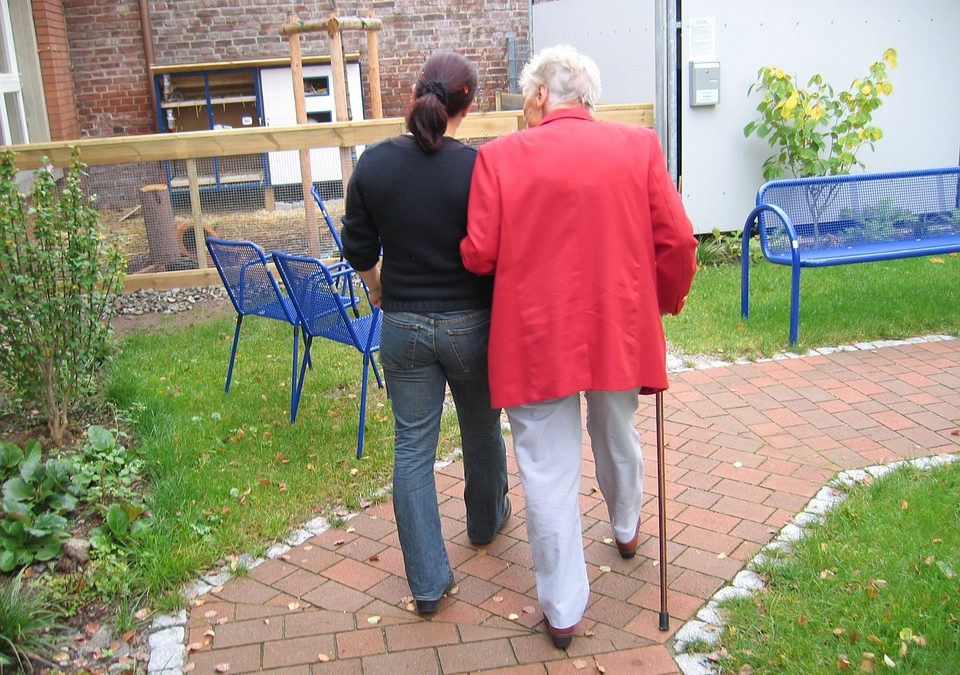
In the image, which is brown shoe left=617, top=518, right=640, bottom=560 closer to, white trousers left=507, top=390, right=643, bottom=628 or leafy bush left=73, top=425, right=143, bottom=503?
white trousers left=507, top=390, right=643, bottom=628

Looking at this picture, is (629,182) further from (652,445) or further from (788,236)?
(788,236)

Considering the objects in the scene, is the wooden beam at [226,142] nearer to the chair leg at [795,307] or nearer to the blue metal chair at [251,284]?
the chair leg at [795,307]

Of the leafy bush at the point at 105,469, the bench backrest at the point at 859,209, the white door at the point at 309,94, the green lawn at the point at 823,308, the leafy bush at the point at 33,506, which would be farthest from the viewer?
the white door at the point at 309,94

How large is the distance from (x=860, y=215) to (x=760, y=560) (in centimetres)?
371

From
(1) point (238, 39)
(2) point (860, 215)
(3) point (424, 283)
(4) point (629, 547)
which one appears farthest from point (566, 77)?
(1) point (238, 39)

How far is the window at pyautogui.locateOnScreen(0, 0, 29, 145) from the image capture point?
933cm

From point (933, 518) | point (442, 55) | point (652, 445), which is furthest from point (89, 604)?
point (933, 518)

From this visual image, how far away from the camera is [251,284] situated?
528 centimetres

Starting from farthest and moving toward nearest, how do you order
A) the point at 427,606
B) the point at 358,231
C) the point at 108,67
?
the point at 108,67, the point at 427,606, the point at 358,231

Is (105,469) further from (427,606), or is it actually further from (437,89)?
(437,89)

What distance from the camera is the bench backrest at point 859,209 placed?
21.2 ft

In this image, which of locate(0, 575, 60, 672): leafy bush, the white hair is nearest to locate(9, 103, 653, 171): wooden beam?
the white hair

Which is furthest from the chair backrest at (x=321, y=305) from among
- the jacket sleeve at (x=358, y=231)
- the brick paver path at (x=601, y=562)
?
the jacket sleeve at (x=358, y=231)

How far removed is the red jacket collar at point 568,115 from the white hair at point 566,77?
35 millimetres
